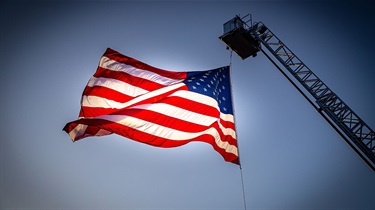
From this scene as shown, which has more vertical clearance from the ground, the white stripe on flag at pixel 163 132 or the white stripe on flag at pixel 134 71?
the white stripe on flag at pixel 134 71

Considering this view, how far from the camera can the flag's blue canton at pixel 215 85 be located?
9.67 metres

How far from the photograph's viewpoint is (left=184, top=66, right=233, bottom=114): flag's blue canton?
31.7 ft

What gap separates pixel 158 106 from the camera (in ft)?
30.3

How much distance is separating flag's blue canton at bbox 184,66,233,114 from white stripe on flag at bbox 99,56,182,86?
2.55 ft

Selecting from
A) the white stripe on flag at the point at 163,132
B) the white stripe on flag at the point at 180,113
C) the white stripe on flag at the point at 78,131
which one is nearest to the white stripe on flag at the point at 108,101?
the white stripe on flag at the point at 180,113

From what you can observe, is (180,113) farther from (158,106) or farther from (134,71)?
(134,71)

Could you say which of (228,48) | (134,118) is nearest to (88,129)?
(134,118)

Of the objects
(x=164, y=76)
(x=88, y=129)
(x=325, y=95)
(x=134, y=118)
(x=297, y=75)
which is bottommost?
(x=88, y=129)

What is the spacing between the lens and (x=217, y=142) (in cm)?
881

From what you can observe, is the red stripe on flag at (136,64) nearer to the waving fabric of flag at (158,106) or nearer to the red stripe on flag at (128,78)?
the waving fabric of flag at (158,106)

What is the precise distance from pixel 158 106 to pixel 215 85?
2454 millimetres

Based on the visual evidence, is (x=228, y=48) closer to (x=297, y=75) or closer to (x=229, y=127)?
(x=297, y=75)

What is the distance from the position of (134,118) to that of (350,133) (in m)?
7.93

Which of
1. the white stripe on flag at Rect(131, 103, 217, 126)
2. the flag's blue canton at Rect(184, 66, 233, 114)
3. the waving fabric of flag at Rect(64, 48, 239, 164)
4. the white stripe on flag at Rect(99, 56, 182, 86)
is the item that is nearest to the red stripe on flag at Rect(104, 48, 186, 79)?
the waving fabric of flag at Rect(64, 48, 239, 164)
